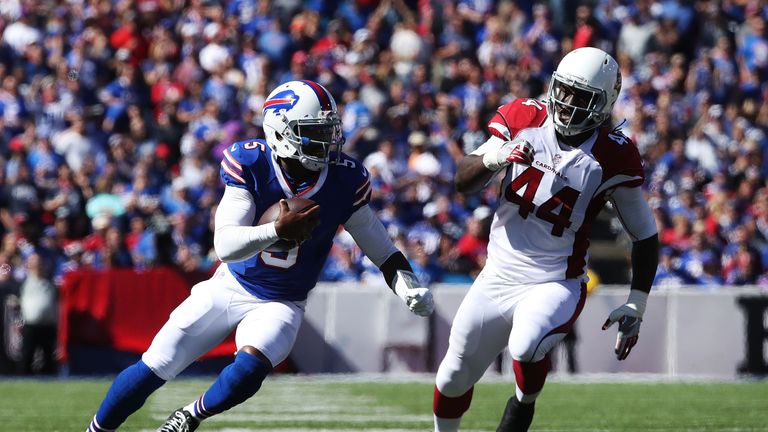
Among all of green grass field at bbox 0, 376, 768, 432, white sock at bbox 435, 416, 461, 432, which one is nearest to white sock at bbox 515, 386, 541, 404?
white sock at bbox 435, 416, 461, 432

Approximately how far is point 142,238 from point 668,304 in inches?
180

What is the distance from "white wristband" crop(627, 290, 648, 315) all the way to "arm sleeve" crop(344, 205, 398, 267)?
1.00m

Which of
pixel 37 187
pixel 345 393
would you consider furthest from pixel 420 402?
pixel 37 187

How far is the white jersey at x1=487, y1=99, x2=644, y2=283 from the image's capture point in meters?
5.32

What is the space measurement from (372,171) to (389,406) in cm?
424

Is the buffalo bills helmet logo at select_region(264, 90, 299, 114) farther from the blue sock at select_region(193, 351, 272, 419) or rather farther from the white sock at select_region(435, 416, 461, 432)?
the white sock at select_region(435, 416, 461, 432)

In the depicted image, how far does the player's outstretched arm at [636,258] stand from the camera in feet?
17.7

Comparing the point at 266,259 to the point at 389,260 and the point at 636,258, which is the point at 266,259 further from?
the point at 636,258

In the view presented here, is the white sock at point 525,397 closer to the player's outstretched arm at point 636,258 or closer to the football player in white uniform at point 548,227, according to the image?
the football player in white uniform at point 548,227

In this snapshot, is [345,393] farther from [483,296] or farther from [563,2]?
[563,2]

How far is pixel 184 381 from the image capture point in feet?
34.3

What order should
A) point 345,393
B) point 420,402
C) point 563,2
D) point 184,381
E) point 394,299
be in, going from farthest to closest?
point 563,2 → point 394,299 → point 184,381 → point 345,393 → point 420,402

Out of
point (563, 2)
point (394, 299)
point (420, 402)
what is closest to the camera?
point (420, 402)

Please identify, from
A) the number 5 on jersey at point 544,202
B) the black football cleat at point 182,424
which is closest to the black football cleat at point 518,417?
the number 5 on jersey at point 544,202
